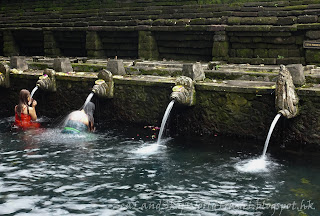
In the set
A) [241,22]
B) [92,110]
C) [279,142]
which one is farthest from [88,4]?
[279,142]

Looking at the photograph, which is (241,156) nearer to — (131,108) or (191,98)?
(191,98)

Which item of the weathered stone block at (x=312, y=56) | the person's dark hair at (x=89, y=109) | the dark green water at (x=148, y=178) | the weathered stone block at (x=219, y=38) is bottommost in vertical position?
the dark green water at (x=148, y=178)

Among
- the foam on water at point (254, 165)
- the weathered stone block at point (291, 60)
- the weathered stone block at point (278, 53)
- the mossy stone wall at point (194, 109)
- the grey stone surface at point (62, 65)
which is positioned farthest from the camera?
the weathered stone block at point (278, 53)

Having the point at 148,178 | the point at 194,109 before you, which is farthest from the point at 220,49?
the point at 148,178

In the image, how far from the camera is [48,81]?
12195mm

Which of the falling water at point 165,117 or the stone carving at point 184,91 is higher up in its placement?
the stone carving at point 184,91

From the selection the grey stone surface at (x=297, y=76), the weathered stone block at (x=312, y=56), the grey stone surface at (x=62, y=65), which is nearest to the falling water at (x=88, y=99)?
the grey stone surface at (x=62, y=65)

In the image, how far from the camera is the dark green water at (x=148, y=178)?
249 inches

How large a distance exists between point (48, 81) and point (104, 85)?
212 centimetres

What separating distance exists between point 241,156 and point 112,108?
430 cm

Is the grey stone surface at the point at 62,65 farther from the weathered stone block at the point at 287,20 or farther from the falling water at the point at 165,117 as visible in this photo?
the weathered stone block at the point at 287,20

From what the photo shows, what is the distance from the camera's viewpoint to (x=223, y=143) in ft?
31.1

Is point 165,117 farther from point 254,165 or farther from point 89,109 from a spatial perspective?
point 254,165

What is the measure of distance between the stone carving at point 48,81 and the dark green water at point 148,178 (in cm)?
239
